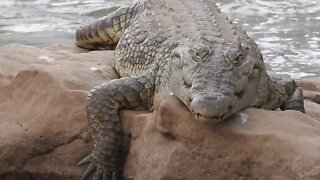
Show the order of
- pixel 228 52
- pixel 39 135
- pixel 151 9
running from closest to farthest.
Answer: pixel 228 52, pixel 39 135, pixel 151 9

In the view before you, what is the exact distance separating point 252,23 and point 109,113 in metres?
5.94

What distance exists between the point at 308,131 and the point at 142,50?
1.74 meters

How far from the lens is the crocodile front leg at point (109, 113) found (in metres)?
4.62

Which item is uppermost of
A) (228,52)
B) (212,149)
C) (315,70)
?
(228,52)

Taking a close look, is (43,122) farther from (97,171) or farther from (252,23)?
(252,23)

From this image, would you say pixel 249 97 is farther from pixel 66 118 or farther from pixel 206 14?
pixel 206 14

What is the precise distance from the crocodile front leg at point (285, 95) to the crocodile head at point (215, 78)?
1.16 feet

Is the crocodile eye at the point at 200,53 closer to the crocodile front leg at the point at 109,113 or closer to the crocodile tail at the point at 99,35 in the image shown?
the crocodile front leg at the point at 109,113

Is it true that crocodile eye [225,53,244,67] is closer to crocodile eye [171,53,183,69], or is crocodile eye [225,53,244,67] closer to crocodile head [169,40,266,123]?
crocodile head [169,40,266,123]

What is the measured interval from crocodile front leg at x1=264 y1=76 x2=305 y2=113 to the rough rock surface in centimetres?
16

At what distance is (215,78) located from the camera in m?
4.18

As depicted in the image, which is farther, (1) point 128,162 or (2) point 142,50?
(2) point 142,50

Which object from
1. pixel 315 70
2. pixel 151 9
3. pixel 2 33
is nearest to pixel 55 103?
pixel 151 9

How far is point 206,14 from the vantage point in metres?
5.78
